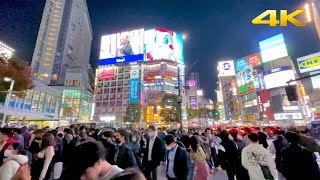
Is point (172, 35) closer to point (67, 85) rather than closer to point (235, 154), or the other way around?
point (67, 85)

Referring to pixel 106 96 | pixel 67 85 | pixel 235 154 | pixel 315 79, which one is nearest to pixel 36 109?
pixel 67 85

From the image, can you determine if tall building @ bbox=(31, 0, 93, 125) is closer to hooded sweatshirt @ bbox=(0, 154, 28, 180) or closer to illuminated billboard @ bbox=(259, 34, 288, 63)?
illuminated billboard @ bbox=(259, 34, 288, 63)

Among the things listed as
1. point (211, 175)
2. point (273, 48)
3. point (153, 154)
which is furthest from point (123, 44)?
point (153, 154)

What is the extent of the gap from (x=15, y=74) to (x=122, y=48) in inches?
2535

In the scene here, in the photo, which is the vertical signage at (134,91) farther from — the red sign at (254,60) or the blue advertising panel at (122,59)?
the red sign at (254,60)

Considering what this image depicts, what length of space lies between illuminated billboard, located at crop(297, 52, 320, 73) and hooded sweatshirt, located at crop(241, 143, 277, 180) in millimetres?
59181

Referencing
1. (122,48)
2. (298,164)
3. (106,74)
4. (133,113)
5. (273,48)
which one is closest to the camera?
(298,164)

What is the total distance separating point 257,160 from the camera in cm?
410

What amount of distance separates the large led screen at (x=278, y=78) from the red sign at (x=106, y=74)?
6112cm

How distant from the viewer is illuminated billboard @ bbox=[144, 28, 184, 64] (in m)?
80.9

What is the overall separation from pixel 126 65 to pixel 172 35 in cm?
2492

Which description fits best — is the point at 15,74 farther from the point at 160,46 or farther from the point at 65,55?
the point at 65,55

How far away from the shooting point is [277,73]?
56.7m

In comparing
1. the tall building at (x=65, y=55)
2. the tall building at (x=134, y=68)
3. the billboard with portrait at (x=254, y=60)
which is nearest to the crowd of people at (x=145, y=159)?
the tall building at (x=134, y=68)
